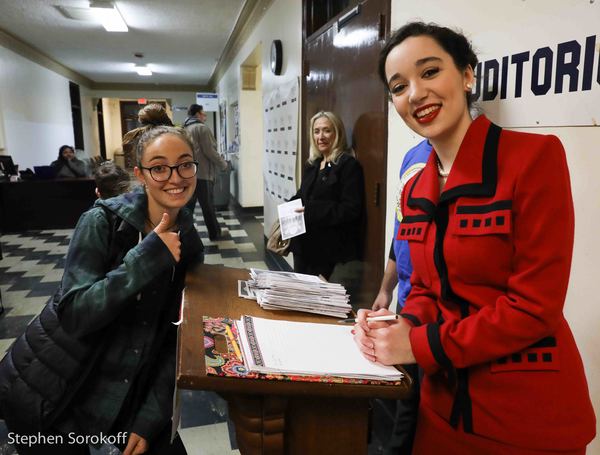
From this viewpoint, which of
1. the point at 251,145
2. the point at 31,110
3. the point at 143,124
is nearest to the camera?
the point at 143,124

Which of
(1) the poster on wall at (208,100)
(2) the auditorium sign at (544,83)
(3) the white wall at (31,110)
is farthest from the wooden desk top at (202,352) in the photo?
(1) the poster on wall at (208,100)

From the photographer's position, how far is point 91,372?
1.10 metres

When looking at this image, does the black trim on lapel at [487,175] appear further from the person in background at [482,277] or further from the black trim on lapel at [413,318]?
the black trim on lapel at [413,318]

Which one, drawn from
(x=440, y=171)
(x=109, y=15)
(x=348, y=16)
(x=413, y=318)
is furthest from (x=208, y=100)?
(x=413, y=318)

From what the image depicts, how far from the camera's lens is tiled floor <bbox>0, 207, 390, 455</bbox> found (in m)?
1.87

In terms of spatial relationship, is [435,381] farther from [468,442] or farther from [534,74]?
[534,74]

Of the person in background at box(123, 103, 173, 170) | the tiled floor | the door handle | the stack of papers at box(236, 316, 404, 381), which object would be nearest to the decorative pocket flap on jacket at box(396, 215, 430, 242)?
the stack of papers at box(236, 316, 404, 381)

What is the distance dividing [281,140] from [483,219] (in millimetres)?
3536

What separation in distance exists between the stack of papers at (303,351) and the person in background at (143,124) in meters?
0.77

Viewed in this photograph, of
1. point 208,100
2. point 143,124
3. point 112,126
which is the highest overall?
point 208,100

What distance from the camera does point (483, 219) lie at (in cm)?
73

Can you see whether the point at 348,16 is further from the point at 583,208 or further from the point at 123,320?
the point at 123,320

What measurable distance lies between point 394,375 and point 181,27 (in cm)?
725

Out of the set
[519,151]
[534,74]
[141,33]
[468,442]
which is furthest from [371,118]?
[141,33]
